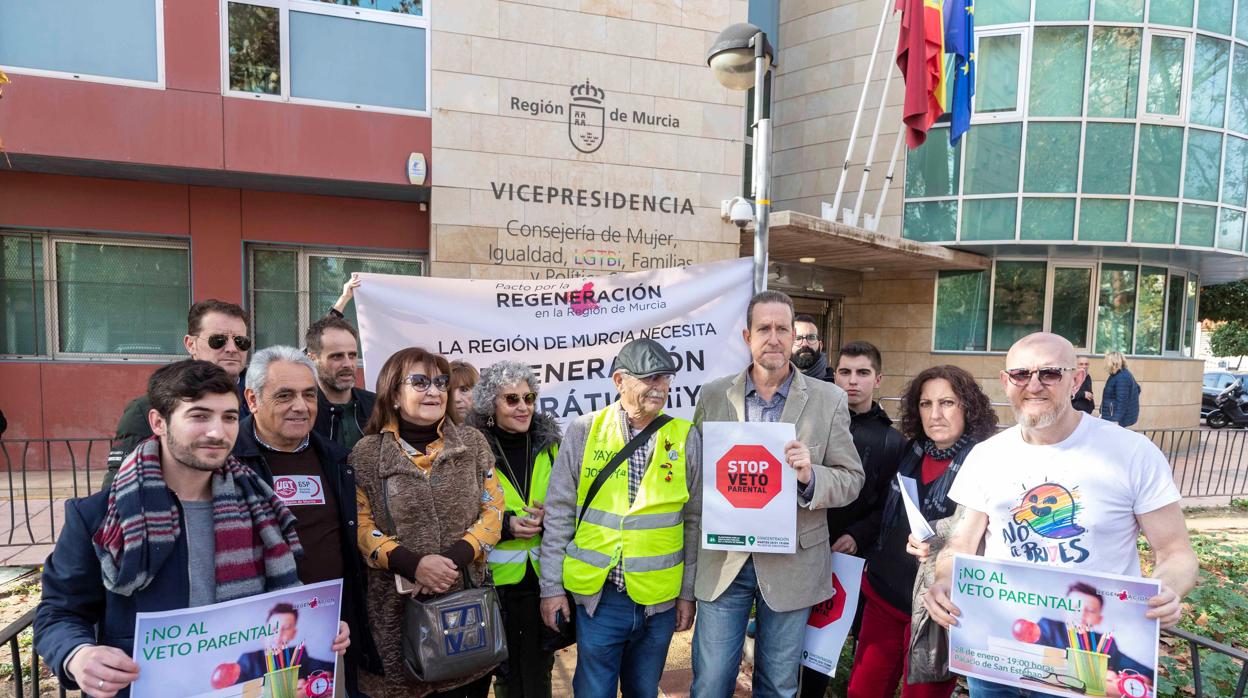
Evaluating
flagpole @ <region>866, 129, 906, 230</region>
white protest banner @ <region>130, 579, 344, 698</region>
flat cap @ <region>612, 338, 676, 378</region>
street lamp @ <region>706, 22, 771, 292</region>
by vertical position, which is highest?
flagpole @ <region>866, 129, 906, 230</region>

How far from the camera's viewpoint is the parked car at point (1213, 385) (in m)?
18.4

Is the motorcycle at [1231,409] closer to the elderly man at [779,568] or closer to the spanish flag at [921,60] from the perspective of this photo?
the spanish flag at [921,60]

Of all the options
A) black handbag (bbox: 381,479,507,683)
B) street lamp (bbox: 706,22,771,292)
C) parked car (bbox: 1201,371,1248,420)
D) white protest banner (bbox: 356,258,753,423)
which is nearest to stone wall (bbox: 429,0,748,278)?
white protest banner (bbox: 356,258,753,423)

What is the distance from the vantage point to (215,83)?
7012 millimetres

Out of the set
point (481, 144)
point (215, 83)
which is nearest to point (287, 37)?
point (215, 83)

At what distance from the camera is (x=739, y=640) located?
2.73 metres

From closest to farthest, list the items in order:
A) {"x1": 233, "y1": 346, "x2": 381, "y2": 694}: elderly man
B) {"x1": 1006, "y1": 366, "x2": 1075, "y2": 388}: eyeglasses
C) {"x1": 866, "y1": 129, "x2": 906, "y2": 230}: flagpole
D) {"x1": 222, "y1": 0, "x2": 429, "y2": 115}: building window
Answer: {"x1": 1006, "y1": 366, "x2": 1075, "y2": 388}: eyeglasses
{"x1": 233, "y1": 346, "x2": 381, "y2": 694}: elderly man
{"x1": 222, "y1": 0, "x2": 429, "y2": 115}: building window
{"x1": 866, "y1": 129, "x2": 906, "y2": 230}: flagpole

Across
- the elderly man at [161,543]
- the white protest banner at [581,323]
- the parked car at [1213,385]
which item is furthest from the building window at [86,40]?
the parked car at [1213,385]

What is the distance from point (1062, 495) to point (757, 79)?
3103 millimetres

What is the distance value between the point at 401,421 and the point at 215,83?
6.73 metres

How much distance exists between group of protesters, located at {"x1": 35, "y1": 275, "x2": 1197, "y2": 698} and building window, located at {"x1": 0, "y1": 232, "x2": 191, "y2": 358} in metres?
5.88

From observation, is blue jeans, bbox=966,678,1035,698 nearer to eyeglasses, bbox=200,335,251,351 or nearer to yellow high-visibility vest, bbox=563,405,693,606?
yellow high-visibility vest, bbox=563,405,693,606

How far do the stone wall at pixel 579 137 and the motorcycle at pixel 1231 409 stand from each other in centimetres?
1826

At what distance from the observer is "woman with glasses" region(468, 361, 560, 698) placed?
2793mm
